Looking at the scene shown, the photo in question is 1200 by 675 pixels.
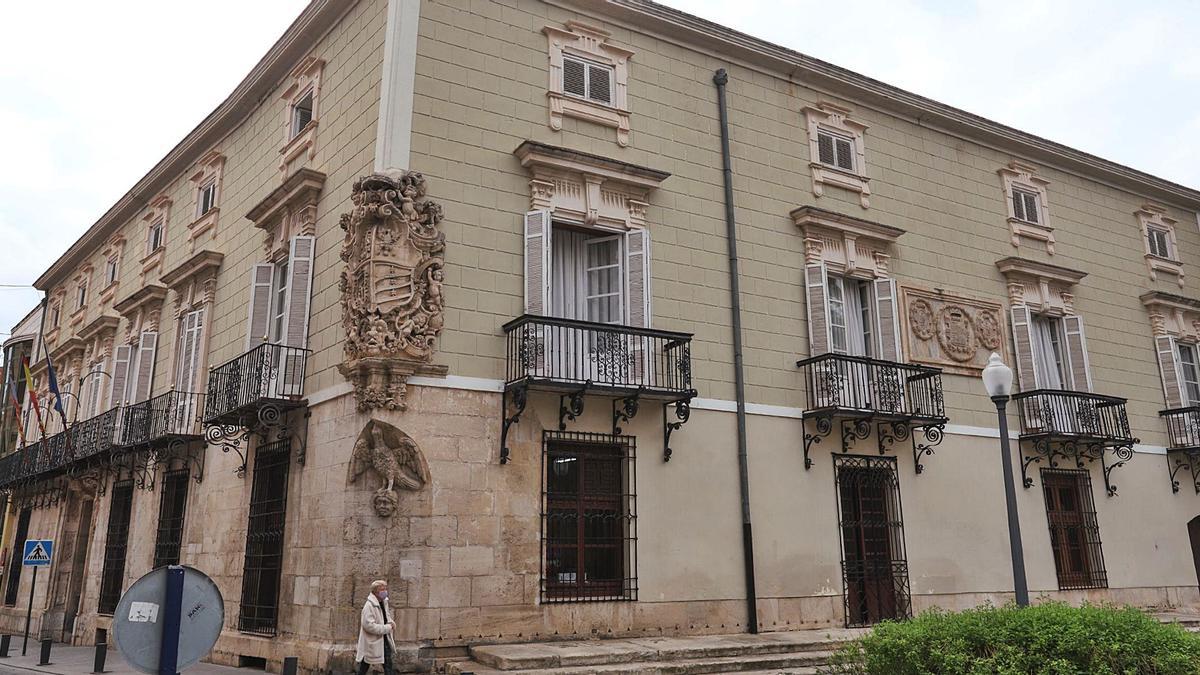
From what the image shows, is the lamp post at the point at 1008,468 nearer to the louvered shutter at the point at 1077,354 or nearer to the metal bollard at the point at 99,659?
the louvered shutter at the point at 1077,354

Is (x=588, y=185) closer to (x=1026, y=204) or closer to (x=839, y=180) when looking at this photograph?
(x=839, y=180)

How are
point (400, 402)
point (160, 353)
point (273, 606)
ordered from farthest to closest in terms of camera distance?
point (160, 353) < point (273, 606) < point (400, 402)

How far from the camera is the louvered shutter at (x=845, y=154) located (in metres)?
17.4

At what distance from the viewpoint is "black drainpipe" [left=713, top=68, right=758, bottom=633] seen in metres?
14.0

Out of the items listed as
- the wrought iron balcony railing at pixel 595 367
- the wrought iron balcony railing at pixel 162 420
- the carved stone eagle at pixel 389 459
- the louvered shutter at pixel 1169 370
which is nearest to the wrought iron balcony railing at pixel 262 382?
the carved stone eagle at pixel 389 459

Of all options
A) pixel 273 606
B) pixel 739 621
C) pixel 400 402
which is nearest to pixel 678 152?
pixel 400 402

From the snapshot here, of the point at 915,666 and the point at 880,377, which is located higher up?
the point at 880,377

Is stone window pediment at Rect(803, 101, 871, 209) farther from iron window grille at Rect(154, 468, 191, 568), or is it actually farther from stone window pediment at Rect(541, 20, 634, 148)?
iron window grille at Rect(154, 468, 191, 568)

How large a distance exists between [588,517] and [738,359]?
3.63 meters

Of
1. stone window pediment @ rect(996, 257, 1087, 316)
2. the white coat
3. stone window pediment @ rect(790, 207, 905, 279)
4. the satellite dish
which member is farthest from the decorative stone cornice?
stone window pediment @ rect(996, 257, 1087, 316)

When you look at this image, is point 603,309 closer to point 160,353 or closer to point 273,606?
point 273,606

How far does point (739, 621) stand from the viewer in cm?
1380

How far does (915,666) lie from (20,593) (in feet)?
80.5

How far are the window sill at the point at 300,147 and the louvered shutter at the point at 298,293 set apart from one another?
1867mm
